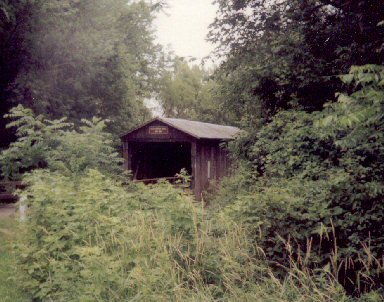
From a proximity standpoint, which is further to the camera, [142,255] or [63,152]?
[63,152]

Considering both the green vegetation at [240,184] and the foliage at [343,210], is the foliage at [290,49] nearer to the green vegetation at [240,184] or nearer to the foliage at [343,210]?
the green vegetation at [240,184]

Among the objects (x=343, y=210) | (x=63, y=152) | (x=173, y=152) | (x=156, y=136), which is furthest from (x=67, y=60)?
(x=343, y=210)

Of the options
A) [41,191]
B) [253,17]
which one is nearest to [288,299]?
[41,191]

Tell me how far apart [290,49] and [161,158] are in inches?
497

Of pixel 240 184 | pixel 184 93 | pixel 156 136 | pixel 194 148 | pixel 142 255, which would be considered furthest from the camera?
pixel 184 93

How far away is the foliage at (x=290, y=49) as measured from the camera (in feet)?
32.9

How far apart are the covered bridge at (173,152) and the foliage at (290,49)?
370cm

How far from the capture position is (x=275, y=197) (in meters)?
5.72

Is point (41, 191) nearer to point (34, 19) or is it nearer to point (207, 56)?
point (207, 56)

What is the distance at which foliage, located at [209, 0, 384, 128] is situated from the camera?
32.9ft

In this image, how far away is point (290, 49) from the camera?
37.9 feet

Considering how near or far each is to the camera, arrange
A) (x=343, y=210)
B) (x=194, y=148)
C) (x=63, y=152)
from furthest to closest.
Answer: (x=194, y=148) → (x=63, y=152) → (x=343, y=210)

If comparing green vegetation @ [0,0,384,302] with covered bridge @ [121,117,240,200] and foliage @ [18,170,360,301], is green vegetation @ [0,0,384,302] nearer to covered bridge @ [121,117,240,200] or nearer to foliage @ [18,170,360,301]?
foliage @ [18,170,360,301]

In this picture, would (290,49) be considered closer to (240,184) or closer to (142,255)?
(240,184)
